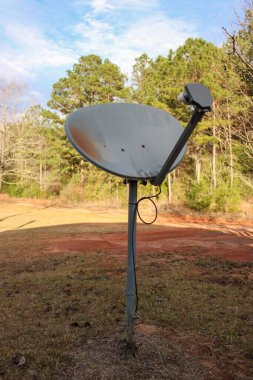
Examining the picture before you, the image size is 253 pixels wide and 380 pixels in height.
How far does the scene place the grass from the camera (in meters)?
3.50

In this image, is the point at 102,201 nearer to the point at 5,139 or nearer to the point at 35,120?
the point at 5,139

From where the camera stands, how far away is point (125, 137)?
12.5 ft

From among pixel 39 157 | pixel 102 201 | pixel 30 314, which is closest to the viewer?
pixel 30 314

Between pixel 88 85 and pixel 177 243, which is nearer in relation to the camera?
pixel 177 243

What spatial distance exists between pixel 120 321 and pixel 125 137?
8.21 feet

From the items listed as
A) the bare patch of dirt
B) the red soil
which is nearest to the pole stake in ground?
the bare patch of dirt

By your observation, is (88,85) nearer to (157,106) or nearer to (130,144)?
(157,106)

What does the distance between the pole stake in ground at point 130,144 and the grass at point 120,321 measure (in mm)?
452

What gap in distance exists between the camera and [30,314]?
5.07 meters

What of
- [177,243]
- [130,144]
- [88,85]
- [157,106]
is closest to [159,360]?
[130,144]

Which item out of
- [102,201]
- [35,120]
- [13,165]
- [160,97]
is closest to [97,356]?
[160,97]

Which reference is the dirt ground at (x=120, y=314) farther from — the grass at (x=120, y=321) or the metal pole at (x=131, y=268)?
the metal pole at (x=131, y=268)

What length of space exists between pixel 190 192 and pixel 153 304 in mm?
18402

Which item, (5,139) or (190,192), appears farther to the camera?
(5,139)
